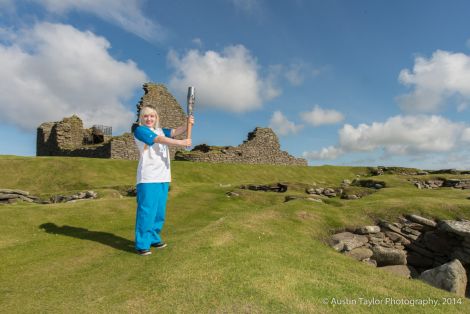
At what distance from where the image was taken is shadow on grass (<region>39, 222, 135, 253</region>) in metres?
8.97

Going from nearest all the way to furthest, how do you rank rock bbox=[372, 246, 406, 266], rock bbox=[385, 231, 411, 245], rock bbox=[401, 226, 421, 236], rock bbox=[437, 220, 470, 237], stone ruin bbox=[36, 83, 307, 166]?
rock bbox=[372, 246, 406, 266]
rock bbox=[437, 220, 470, 237]
rock bbox=[385, 231, 411, 245]
rock bbox=[401, 226, 421, 236]
stone ruin bbox=[36, 83, 307, 166]

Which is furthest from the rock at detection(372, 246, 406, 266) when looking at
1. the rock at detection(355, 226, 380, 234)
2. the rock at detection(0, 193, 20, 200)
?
the rock at detection(0, 193, 20, 200)

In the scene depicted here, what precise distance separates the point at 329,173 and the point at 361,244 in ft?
105

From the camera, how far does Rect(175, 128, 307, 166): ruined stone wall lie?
40784 millimetres

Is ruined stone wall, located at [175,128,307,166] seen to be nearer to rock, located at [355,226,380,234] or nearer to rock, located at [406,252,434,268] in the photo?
rock, located at [355,226,380,234]

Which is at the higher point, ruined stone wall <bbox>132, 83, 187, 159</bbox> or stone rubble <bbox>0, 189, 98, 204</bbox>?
ruined stone wall <bbox>132, 83, 187, 159</bbox>

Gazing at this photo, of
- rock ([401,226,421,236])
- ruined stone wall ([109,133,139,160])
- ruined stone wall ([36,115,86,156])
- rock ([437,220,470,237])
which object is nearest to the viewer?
rock ([437,220,470,237])

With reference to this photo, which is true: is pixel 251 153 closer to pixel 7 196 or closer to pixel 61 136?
pixel 61 136

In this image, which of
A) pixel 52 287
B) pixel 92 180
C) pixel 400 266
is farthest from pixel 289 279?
pixel 92 180

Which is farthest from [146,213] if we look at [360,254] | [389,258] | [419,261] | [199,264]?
[419,261]

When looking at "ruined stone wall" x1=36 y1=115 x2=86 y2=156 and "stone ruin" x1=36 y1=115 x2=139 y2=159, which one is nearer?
"stone ruin" x1=36 y1=115 x2=139 y2=159

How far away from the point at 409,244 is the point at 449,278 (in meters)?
4.11

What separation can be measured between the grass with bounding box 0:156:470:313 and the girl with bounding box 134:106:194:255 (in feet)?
1.79

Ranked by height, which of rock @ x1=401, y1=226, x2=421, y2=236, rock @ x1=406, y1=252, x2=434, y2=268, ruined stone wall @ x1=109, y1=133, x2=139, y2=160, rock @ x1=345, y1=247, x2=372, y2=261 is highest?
ruined stone wall @ x1=109, y1=133, x2=139, y2=160
